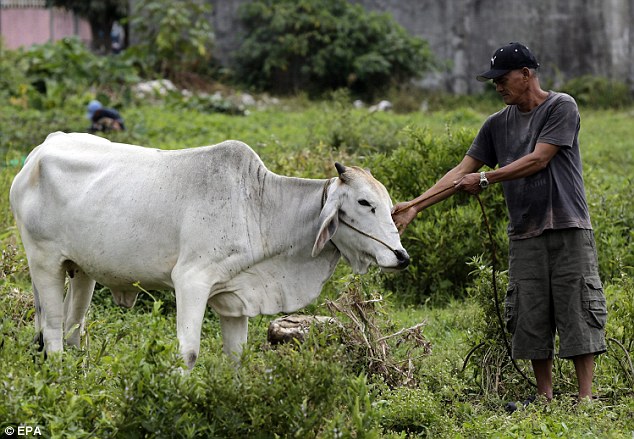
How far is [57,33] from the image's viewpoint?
82.2 ft

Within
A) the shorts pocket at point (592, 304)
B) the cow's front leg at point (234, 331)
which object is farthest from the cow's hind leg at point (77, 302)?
the shorts pocket at point (592, 304)

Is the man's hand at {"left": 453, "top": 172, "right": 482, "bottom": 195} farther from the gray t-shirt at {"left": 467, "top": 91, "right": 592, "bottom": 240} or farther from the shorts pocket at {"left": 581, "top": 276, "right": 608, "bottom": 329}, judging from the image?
the shorts pocket at {"left": 581, "top": 276, "right": 608, "bottom": 329}

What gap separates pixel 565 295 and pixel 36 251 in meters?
2.71

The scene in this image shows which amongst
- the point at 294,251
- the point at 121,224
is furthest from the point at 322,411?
the point at 121,224

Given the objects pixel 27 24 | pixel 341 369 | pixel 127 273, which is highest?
pixel 127 273

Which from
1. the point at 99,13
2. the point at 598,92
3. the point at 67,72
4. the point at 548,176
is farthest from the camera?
the point at 99,13

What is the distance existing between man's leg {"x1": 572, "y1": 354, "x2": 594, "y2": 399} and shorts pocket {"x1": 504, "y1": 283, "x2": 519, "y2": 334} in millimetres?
364

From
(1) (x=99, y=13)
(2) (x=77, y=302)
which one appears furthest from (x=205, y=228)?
(1) (x=99, y=13)

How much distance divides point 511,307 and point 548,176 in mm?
741

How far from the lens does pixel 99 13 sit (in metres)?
21.8

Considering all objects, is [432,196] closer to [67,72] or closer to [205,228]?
[205,228]

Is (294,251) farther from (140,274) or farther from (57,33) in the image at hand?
(57,33)

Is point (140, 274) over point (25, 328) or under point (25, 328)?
over

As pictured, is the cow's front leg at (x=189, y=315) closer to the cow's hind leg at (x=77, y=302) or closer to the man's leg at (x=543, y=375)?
the cow's hind leg at (x=77, y=302)
